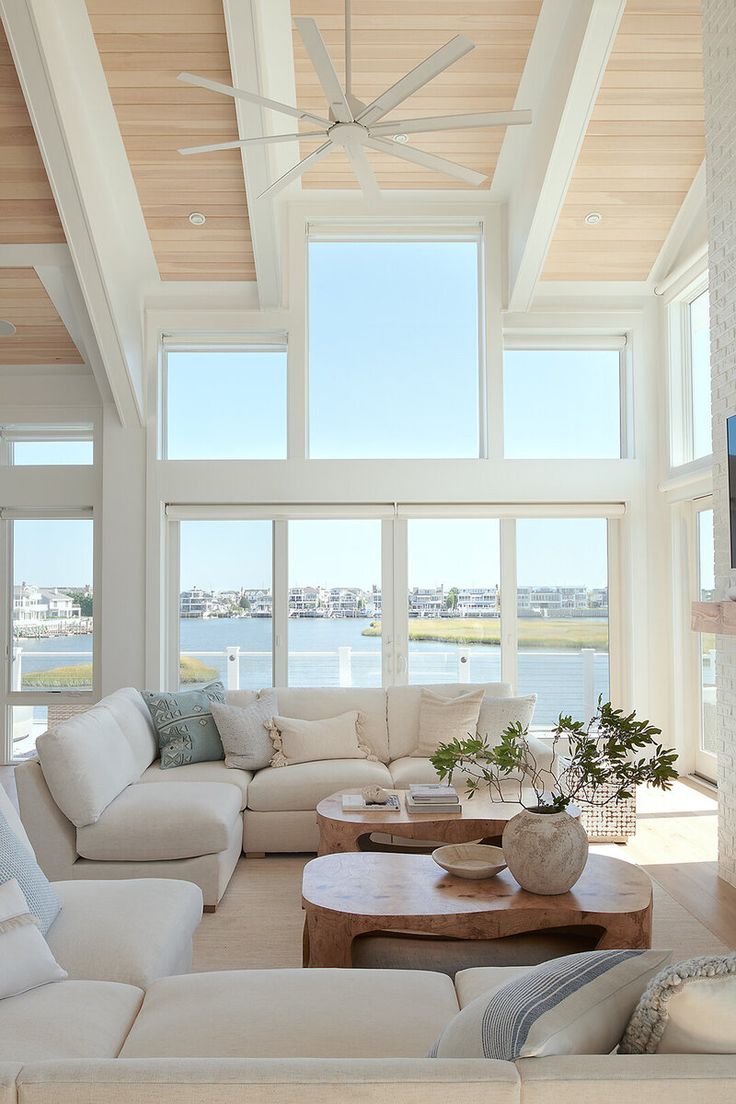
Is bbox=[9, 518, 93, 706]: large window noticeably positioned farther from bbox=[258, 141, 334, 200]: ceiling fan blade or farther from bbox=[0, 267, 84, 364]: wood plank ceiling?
bbox=[258, 141, 334, 200]: ceiling fan blade

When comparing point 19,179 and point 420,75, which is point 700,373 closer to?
point 420,75

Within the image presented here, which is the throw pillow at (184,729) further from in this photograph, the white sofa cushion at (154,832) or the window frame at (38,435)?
the window frame at (38,435)

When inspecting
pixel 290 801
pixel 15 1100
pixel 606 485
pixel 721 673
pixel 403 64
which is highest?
pixel 403 64

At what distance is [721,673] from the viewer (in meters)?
4.55

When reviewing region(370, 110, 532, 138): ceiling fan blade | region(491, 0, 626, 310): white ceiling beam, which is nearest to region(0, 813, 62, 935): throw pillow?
region(370, 110, 532, 138): ceiling fan blade

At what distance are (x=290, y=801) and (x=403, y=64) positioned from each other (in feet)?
15.2

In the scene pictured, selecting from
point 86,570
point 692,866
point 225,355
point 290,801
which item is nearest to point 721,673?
point 692,866

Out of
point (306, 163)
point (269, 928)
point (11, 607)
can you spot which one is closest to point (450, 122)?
point (306, 163)

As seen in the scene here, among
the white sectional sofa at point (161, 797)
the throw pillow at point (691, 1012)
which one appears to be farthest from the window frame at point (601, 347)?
the throw pillow at point (691, 1012)

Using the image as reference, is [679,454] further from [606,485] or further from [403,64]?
[403,64]

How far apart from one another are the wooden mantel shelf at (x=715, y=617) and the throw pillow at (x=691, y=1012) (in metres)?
2.95

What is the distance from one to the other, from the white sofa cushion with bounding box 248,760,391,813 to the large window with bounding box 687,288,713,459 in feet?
11.3

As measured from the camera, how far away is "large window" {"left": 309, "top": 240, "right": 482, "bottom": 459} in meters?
7.25

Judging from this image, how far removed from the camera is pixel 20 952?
2078 mm
